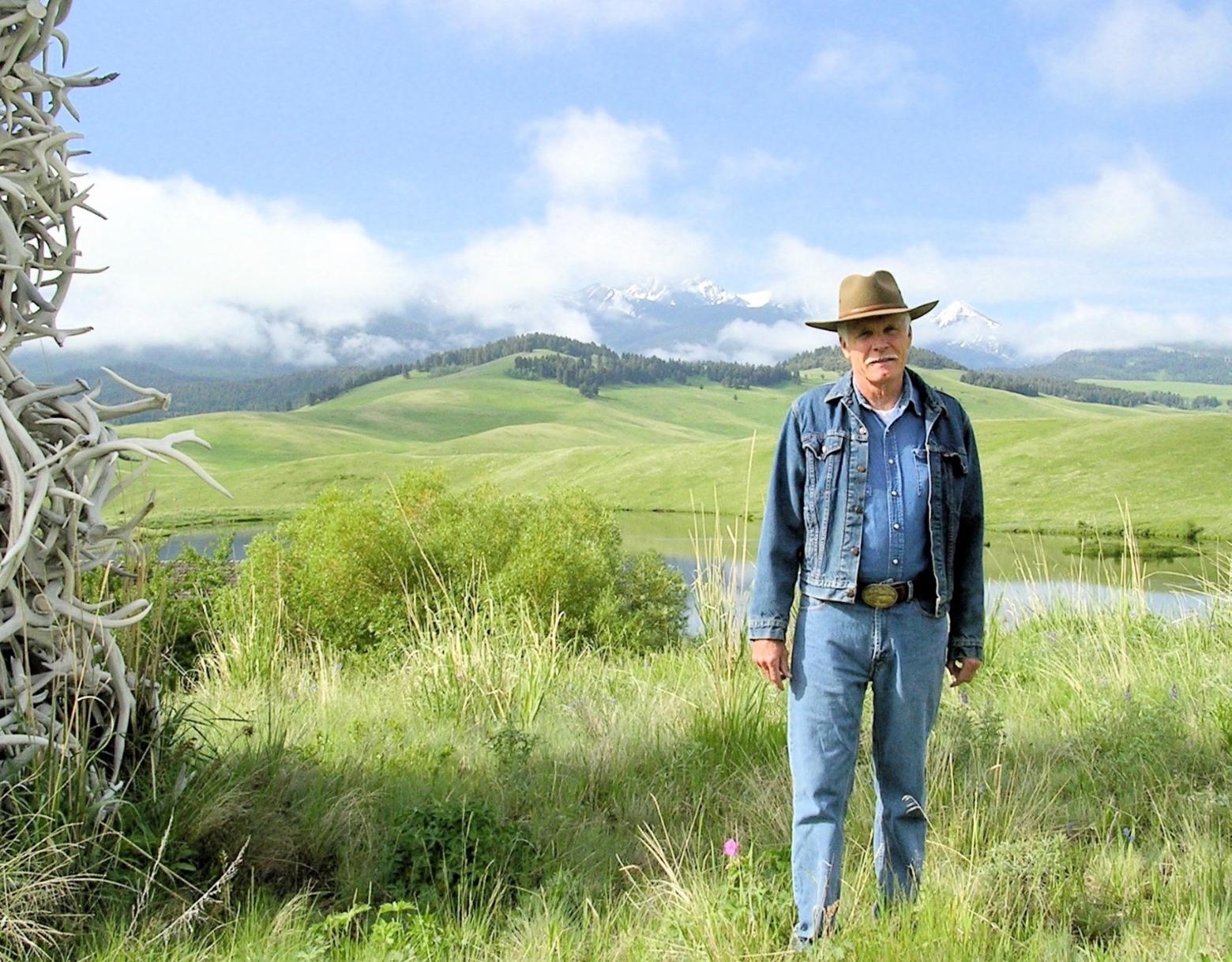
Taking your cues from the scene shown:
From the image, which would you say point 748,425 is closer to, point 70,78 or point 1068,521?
point 1068,521

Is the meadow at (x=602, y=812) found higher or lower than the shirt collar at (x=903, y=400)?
lower

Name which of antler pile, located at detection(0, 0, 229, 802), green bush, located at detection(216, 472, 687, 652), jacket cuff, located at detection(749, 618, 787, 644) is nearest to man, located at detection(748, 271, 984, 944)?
jacket cuff, located at detection(749, 618, 787, 644)

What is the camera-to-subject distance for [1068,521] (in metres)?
53.7

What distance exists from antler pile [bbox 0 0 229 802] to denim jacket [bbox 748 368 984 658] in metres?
1.80

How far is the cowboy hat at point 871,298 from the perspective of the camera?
3199mm

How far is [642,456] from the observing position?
318 feet

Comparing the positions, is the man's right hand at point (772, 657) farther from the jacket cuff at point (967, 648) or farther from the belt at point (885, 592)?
the jacket cuff at point (967, 648)

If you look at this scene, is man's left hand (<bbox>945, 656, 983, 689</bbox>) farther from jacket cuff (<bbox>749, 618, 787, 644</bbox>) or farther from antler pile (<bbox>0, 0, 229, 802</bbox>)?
antler pile (<bbox>0, 0, 229, 802</bbox>)

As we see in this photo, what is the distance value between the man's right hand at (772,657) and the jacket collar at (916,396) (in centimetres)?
84

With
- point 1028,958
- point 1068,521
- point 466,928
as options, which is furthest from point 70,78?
point 1068,521

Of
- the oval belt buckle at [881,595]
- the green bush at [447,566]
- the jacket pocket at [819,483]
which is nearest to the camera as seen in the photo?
the oval belt buckle at [881,595]

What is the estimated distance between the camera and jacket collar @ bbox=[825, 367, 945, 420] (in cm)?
326

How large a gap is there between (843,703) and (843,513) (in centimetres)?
61

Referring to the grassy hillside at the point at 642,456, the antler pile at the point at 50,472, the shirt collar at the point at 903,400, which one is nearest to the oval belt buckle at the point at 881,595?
the shirt collar at the point at 903,400
